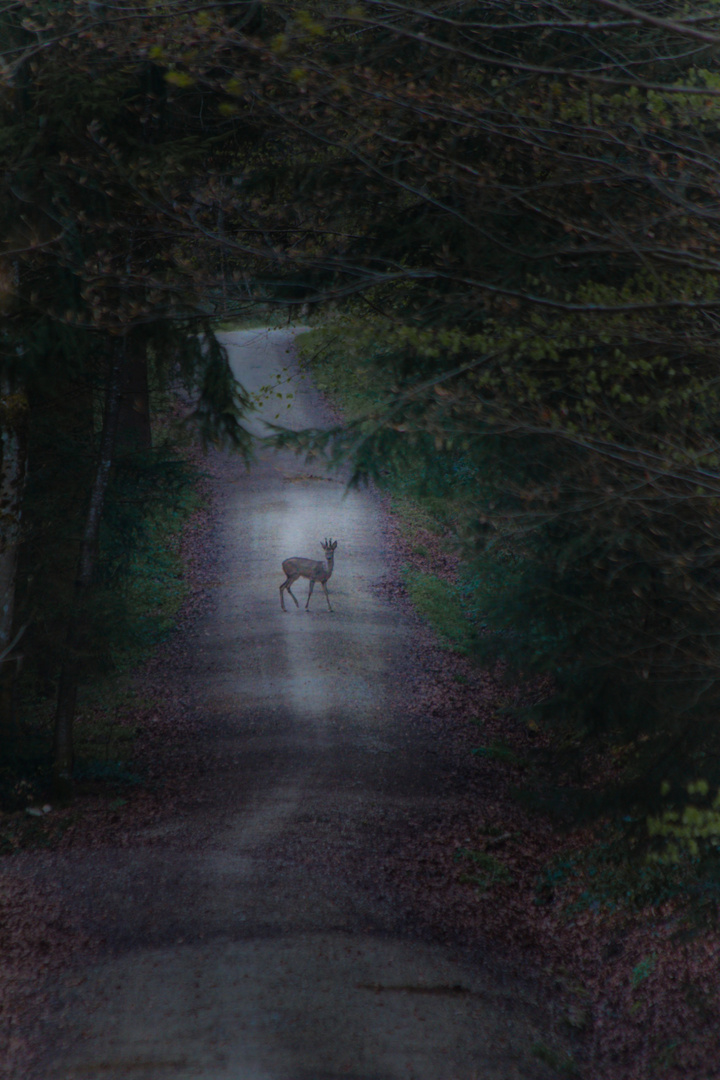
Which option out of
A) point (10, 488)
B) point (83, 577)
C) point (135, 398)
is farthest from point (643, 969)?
point (135, 398)

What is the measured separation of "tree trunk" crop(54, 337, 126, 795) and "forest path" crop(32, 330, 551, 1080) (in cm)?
162

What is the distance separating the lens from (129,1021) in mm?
6180

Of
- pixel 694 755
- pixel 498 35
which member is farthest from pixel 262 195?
pixel 694 755

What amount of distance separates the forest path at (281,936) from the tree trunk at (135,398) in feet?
5.47

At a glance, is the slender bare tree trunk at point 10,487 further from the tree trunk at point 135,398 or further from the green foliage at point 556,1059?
the green foliage at point 556,1059

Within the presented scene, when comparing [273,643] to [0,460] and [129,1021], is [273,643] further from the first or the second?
[129,1021]

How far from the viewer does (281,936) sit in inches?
288

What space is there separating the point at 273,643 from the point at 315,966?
9071 millimetres

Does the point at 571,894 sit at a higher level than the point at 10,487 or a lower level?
lower

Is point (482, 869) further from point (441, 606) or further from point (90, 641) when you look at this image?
point (441, 606)

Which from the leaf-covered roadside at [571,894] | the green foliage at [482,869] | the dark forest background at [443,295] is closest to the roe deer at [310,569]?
the leaf-covered roadside at [571,894]

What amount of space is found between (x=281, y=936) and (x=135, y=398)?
6852mm

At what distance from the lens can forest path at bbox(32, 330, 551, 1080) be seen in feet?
19.5

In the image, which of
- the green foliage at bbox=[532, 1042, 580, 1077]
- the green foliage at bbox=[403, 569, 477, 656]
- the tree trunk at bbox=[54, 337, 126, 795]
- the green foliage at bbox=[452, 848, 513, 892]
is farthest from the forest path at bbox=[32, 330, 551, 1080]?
the green foliage at bbox=[403, 569, 477, 656]
